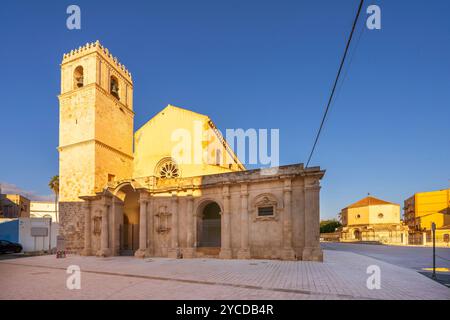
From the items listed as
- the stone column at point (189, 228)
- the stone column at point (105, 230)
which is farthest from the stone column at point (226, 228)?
the stone column at point (105, 230)

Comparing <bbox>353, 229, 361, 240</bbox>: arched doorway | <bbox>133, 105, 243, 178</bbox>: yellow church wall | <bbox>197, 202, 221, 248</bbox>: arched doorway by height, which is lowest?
<bbox>353, 229, 361, 240</bbox>: arched doorway

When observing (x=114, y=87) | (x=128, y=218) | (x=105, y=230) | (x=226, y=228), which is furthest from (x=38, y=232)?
(x=226, y=228)

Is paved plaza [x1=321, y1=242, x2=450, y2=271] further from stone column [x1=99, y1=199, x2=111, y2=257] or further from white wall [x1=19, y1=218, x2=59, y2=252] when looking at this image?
white wall [x1=19, y1=218, x2=59, y2=252]

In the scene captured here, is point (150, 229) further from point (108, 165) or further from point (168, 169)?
point (108, 165)

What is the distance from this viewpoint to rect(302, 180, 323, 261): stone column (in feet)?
50.4

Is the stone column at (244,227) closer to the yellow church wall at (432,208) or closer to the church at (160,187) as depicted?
the church at (160,187)

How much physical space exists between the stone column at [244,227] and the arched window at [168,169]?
7.63 meters

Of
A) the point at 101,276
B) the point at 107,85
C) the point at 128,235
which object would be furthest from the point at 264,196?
the point at 107,85

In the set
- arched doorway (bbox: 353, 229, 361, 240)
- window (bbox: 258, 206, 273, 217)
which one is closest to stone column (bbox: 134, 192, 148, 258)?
window (bbox: 258, 206, 273, 217)

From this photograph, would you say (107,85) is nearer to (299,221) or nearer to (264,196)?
(264,196)

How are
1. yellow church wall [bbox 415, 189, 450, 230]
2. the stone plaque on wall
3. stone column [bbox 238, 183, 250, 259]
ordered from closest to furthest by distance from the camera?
stone column [bbox 238, 183, 250, 259] < the stone plaque on wall < yellow church wall [bbox 415, 189, 450, 230]

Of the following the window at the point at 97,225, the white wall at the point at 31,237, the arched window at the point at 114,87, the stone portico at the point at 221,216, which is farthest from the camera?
the white wall at the point at 31,237

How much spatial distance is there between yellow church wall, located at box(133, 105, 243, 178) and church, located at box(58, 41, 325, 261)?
95 mm

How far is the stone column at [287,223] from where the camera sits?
52.0 ft
